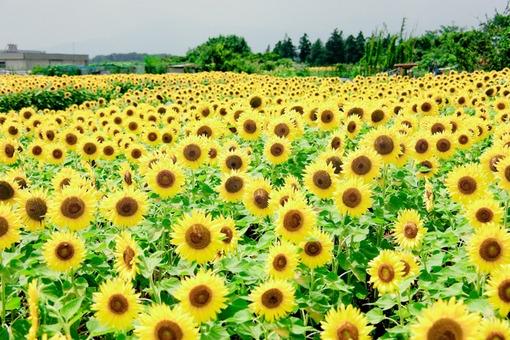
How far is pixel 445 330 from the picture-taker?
242cm

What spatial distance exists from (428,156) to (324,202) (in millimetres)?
1292

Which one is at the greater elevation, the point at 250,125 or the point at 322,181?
the point at 250,125

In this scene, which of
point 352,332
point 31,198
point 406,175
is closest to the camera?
point 352,332

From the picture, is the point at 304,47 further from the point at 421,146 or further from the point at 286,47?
the point at 421,146

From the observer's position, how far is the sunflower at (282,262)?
11.1ft

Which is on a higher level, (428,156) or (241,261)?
(428,156)

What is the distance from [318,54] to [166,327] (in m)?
105

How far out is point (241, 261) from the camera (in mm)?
Answer: 3955

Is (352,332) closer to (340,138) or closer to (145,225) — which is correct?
(145,225)

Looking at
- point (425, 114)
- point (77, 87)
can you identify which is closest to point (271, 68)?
point (77, 87)

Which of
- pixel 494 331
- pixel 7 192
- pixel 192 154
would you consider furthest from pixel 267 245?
pixel 7 192

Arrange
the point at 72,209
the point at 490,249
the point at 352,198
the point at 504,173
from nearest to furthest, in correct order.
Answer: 1. the point at 490,249
2. the point at 72,209
3. the point at 352,198
4. the point at 504,173

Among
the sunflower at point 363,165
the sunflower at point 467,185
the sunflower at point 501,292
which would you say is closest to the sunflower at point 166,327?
the sunflower at point 501,292

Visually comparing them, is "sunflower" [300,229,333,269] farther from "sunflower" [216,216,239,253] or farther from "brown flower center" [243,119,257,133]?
"brown flower center" [243,119,257,133]
